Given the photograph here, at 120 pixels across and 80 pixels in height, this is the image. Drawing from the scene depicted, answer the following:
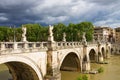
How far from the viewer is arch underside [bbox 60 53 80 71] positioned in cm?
3547

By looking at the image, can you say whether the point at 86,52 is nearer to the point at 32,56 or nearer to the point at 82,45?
the point at 82,45

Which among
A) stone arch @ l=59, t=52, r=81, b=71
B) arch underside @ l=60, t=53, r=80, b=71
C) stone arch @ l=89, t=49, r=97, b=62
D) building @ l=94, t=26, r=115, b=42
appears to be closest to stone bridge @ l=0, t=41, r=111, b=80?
stone arch @ l=59, t=52, r=81, b=71

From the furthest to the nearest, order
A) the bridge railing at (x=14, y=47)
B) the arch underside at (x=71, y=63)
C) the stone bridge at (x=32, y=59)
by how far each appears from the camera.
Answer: the arch underside at (x=71, y=63)
the stone bridge at (x=32, y=59)
the bridge railing at (x=14, y=47)

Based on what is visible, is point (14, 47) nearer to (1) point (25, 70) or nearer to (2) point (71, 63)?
(1) point (25, 70)

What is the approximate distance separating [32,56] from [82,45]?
66.2 ft

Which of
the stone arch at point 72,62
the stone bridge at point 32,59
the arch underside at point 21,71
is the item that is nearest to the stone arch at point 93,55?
the stone arch at point 72,62

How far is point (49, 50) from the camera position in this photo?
73.0 ft

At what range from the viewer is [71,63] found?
122 ft

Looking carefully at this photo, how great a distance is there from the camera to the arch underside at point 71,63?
35.5m

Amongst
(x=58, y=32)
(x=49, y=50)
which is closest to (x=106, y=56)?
(x=58, y=32)

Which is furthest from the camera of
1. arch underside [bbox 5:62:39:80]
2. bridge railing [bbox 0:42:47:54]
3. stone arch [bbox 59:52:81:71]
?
stone arch [bbox 59:52:81:71]

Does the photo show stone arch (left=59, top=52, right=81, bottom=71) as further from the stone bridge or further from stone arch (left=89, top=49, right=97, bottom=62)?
stone arch (left=89, top=49, right=97, bottom=62)

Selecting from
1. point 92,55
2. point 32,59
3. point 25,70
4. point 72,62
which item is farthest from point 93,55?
point 32,59

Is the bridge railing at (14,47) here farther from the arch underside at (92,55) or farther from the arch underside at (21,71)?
the arch underside at (92,55)
